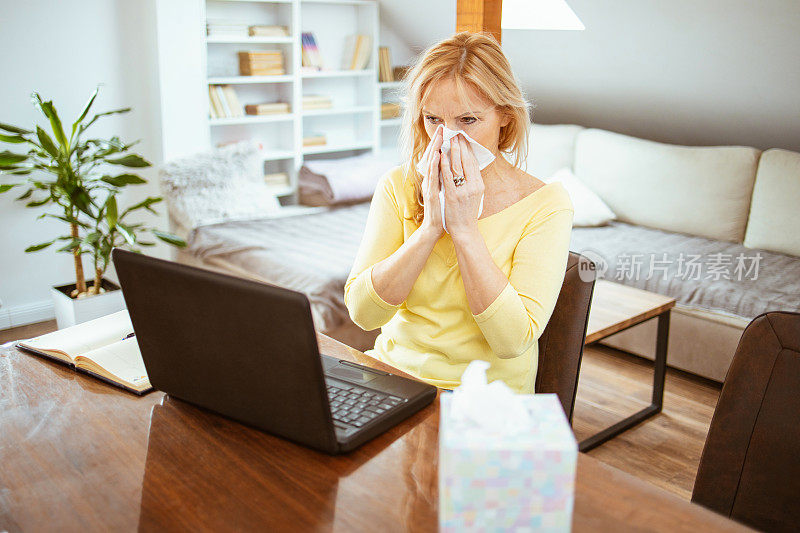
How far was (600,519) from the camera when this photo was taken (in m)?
0.84

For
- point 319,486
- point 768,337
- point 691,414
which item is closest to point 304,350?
point 319,486

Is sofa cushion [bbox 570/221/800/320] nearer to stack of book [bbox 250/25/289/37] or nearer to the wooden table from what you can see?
stack of book [bbox 250/25/289/37]

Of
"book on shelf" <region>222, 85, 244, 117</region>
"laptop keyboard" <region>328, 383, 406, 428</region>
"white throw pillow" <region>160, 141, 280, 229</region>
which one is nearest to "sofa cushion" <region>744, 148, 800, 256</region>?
"white throw pillow" <region>160, 141, 280, 229</region>

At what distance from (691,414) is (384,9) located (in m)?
3.39

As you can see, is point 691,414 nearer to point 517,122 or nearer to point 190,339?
point 517,122

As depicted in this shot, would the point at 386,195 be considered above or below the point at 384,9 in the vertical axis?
below

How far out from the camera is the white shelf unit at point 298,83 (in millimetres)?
4426

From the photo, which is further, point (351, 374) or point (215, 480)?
point (351, 374)

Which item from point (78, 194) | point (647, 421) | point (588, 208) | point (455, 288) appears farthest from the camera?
point (588, 208)

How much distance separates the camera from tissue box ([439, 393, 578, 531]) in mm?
715

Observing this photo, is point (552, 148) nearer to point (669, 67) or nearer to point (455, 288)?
point (669, 67)

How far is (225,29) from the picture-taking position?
4289 millimetres

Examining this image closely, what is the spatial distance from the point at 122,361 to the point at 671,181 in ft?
10.7

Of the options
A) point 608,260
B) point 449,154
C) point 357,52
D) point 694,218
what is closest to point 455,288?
point 449,154
